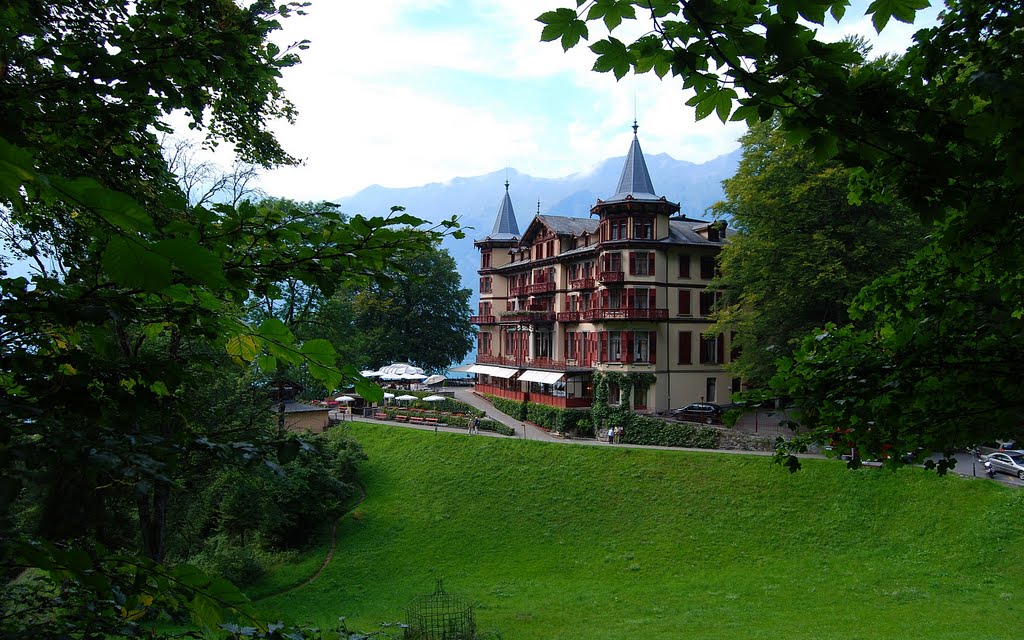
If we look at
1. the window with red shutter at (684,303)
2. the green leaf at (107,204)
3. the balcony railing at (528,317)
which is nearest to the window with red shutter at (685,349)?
the window with red shutter at (684,303)

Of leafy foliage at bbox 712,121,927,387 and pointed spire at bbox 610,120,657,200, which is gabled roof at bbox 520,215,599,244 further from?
leafy foliage at bbox 712,121,927,387

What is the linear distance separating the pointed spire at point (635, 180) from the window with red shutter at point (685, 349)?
7439 mm

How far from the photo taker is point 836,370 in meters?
4.32

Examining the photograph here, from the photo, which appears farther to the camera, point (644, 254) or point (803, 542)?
point (644, 254)

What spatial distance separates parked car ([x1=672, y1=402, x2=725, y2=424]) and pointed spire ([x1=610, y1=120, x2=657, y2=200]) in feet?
36.4

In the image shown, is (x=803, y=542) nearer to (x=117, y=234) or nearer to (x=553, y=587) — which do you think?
(x=553, y=587)

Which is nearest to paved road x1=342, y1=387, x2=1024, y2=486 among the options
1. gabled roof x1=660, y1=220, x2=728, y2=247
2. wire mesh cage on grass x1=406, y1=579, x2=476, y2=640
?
wire mesh cage on grass x1=406, y1=579, x2=476, y2=640

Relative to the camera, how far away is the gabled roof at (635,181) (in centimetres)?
3206

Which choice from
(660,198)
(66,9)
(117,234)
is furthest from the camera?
(660,198)

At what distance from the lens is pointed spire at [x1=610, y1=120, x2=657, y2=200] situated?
32156mm

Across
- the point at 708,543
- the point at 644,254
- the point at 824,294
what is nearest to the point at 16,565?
the point at 708,543

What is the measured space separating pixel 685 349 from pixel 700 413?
4354 millimetres

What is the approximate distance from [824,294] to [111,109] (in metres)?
22.0

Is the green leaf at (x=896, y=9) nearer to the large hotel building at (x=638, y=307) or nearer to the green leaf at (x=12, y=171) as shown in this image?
the green leaf at (x=12, y=171)
